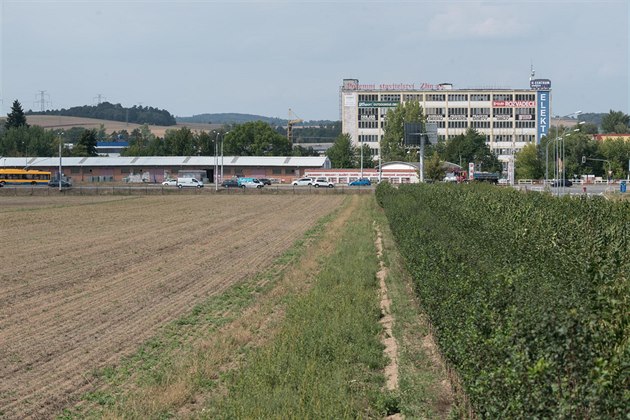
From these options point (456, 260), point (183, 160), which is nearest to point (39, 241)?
point (456, 260)

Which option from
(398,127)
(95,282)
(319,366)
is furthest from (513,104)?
(319,366)

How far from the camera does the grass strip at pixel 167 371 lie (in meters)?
10.8

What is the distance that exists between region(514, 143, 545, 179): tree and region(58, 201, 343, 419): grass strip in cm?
9807

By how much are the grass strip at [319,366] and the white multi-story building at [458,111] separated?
525 ft

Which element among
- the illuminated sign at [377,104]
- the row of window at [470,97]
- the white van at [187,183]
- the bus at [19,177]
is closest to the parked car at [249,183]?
the white van at [187,183]

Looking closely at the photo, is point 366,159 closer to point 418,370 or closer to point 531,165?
point 531,165

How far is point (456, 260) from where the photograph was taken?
12.4 meters

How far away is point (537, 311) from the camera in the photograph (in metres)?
7.16

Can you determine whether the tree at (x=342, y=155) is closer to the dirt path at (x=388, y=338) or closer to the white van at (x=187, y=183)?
the white van at (x=187, y=183)

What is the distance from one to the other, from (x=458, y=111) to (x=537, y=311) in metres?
175

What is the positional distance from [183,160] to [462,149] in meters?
48.0

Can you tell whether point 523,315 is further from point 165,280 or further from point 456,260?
point 165,280

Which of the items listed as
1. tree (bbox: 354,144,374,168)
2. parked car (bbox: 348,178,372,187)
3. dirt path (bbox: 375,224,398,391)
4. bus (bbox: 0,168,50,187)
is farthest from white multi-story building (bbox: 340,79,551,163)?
dirt path (bbox: 375,224,398,391)

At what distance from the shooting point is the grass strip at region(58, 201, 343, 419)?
35.5 feet
